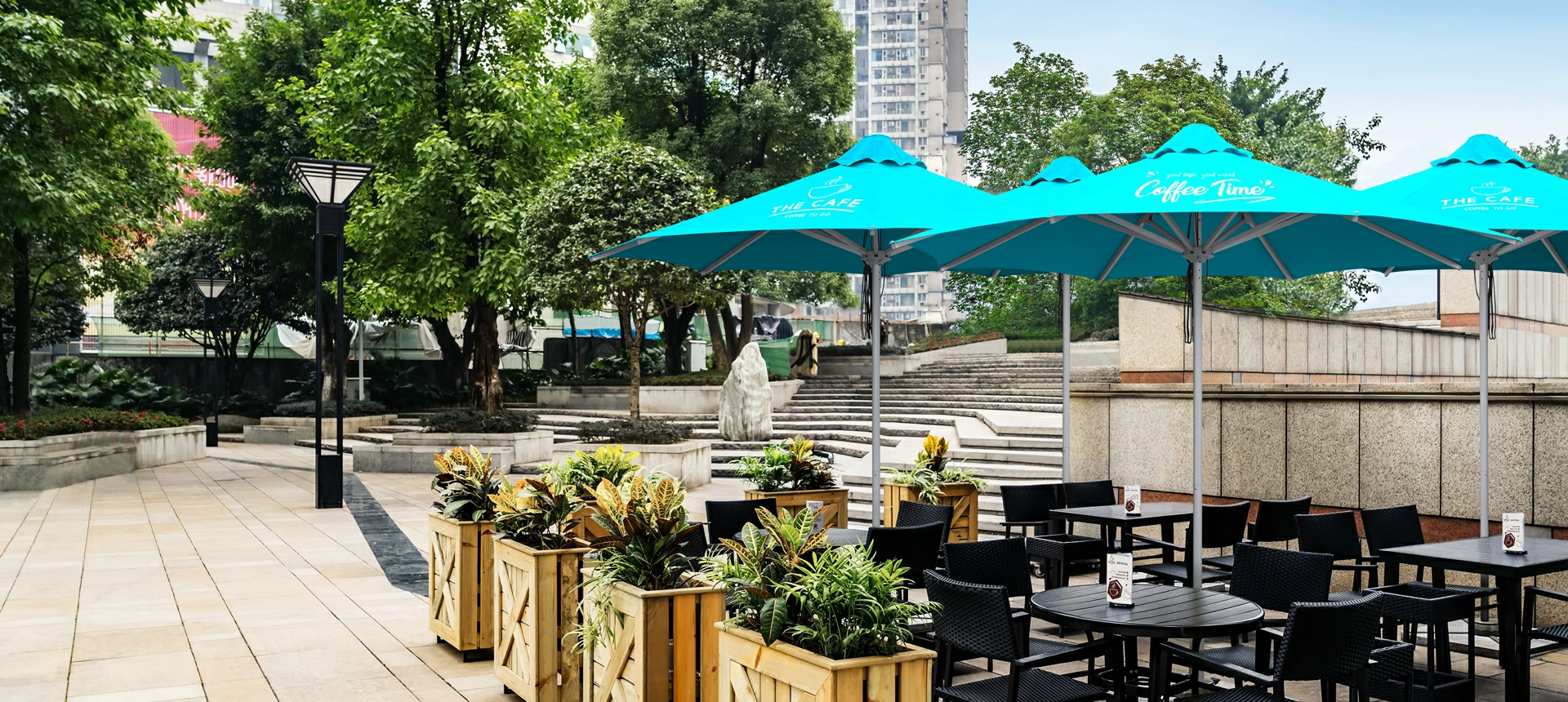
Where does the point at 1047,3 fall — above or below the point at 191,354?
above

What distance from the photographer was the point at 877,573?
11.0ft

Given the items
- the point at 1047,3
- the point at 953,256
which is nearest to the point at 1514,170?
the point at 953,256

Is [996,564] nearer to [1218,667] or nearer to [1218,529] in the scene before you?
[1218,667]

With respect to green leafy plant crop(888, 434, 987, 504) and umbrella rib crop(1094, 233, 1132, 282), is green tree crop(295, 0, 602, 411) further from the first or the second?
umbrella rib crop(1094, 233, 1132, 282)

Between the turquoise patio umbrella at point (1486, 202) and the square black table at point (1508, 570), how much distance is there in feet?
4.08

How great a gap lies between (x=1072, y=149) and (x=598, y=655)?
2757 cm

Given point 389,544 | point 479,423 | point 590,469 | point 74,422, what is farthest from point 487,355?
point 590,469

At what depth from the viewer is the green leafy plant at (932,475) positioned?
8.49m

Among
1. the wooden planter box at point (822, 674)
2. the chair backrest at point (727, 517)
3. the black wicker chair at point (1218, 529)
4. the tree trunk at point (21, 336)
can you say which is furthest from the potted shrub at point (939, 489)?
the tree trunk at point (21, 336)

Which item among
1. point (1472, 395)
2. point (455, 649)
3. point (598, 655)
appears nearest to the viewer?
point (598, 655)

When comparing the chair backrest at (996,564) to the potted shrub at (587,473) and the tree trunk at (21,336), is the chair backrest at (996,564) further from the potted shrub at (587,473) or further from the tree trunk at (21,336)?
the tree trunk at (21,336)

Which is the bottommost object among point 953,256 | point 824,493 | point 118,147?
point 824,493

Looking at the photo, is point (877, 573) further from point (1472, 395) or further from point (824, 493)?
point (1472, 395)

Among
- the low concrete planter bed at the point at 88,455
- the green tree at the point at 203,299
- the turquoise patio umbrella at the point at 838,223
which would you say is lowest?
the low concrete planter bed at the point at 88,455
